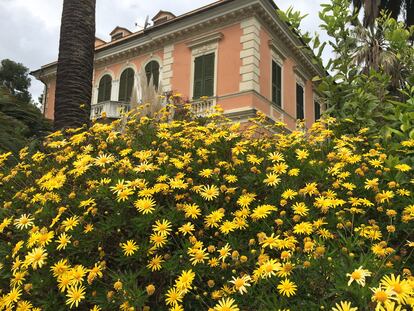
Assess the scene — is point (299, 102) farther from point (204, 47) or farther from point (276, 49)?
point (204, 47)

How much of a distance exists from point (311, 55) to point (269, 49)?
1298 cm

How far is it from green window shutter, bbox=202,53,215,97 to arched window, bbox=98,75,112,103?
5900 mm

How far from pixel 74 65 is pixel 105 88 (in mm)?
14954

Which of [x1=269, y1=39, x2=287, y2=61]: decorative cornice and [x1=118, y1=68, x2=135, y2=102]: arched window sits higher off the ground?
[x1=269, y1=39, x2=287, y2=61]: decorative cornice

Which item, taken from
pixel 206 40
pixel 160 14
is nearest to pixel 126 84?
pixel 160 14

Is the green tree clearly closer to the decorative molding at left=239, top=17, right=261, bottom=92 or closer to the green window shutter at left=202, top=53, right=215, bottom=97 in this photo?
the green window shutter at left=202, top=53, right=215, bottom=97

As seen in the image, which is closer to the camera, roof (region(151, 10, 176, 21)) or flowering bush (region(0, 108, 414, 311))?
flowering bush (region(0, 108, 414, 311))

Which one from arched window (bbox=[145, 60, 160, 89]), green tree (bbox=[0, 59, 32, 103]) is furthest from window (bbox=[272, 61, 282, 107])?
green tree (bbox=[0, 59, 32, 103])

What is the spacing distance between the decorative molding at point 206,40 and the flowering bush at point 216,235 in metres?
14.0

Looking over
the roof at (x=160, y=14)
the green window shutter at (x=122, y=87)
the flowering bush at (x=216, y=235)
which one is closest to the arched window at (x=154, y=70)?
the green window shutter at (x=122, y=87)

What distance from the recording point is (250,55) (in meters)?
14.9

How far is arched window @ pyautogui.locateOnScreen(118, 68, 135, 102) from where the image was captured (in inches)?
741

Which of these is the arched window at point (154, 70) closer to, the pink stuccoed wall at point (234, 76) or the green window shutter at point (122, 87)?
the pink stuccoed wall at point (234, 76)

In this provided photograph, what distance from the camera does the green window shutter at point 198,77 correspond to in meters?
16.1
